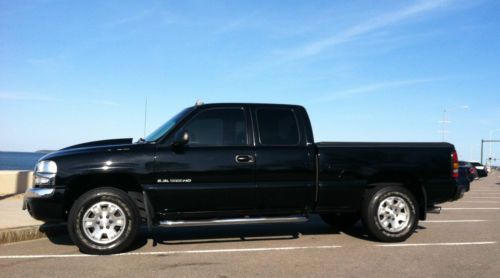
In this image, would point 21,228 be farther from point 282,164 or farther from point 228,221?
point 282,164

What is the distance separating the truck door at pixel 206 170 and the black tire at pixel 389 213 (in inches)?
68.3

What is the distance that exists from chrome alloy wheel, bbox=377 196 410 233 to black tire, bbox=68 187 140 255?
11.2ft

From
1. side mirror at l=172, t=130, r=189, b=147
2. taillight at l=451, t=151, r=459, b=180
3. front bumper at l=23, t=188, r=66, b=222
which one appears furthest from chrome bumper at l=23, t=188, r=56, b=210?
taillight at l=451, t=151, r=459, b=180

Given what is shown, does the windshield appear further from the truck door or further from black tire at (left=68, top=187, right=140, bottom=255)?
black tire at (left=68, top=187, right=140, bottom=255)

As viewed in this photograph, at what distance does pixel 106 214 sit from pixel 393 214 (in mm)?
3990

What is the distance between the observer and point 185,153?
635 centimetres

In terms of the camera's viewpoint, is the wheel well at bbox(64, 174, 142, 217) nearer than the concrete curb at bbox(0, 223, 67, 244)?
Yes

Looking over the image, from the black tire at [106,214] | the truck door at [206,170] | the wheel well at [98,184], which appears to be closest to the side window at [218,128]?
the truck door at [206,170]

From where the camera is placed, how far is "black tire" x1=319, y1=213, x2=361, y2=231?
320 inches

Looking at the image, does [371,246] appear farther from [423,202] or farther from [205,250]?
[205,250]

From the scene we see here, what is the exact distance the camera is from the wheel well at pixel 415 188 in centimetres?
720

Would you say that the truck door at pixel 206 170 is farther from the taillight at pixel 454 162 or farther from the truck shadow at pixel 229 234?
the taillight at pixel 454 162

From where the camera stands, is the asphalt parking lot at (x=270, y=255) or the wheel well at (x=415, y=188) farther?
the wheel well at (x=415, y=188)

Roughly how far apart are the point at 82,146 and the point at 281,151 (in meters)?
2.72
